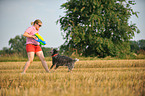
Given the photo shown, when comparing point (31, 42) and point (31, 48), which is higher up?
point (31, 42)

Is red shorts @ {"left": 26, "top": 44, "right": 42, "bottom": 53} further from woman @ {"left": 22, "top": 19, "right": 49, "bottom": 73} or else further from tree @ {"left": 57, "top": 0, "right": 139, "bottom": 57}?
tree @ {"left": 57, "top": 0, "right": 139, "bottom": 57}

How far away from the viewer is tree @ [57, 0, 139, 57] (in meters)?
19.2

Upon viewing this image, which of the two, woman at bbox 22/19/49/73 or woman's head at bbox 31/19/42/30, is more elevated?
woman's head at bbox 31/19/42/30

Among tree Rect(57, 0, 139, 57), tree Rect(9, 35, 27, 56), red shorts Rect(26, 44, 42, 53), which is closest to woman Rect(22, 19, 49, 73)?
red shorts Rect(26, 44, 42, 53)

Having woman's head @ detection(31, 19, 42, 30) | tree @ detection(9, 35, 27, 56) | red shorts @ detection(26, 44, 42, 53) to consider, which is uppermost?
tree @ detection(9, 35, 27, 56)

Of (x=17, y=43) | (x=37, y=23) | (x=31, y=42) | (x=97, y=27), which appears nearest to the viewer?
(x=31, y=42)

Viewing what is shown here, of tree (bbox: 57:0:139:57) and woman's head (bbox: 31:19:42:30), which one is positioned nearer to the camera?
woman's head (bbox: 31:19:42:30)

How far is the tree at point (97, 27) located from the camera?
62.9 feet

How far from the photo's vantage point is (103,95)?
2303 mm

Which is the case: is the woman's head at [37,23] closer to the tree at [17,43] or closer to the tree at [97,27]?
the tree at [97,27]

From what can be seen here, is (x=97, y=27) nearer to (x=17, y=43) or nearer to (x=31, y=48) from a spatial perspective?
(x=31, y=48)

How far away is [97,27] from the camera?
19500 mm

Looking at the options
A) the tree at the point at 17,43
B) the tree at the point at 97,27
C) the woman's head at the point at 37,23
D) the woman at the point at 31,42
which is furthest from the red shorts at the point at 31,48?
the tree at the point at 17,43

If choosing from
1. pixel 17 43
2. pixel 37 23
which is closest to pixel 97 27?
pixel 37 23
